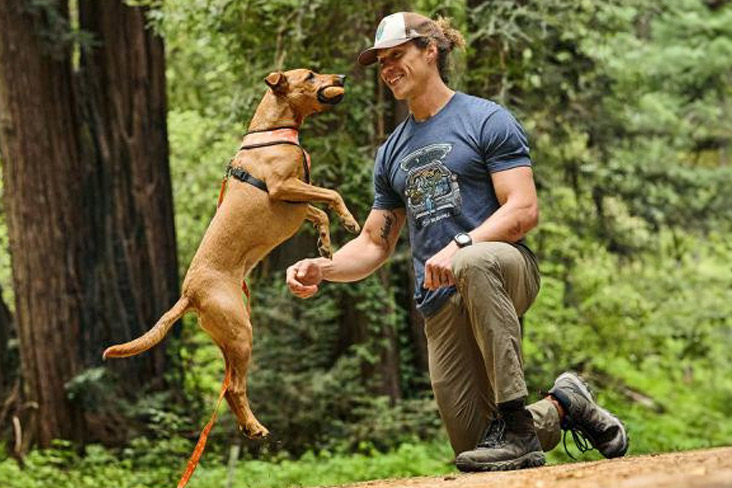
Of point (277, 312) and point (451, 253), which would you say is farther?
point (277, 312)

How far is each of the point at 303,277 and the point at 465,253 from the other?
808 mm

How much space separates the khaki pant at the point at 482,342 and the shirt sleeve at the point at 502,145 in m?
0.35

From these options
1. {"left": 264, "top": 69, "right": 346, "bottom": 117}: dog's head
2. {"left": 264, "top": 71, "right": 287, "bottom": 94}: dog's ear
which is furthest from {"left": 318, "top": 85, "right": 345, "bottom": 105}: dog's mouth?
{"left": 264, "top": 71, "right": 287, "bottom": 94}: dog's ear

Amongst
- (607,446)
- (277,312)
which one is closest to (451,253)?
(607,446)

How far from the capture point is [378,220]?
6066 mm

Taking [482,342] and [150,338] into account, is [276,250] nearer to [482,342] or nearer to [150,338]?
[482,342]

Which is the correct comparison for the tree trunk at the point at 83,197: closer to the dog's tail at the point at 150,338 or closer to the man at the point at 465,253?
the man at the point at 465,253

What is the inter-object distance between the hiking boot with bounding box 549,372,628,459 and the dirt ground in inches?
27.6

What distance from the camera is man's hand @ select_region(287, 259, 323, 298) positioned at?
5660 millimetres

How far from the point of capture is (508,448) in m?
5.34

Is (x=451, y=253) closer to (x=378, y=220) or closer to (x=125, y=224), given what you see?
(x=378, y=220)

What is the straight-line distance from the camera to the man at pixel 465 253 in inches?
209

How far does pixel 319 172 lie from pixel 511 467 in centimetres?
509

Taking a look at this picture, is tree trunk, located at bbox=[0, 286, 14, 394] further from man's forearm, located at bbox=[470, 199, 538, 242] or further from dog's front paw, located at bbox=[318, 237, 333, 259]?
man's forearm, located at bbox=[470, 199, 538, 242]
